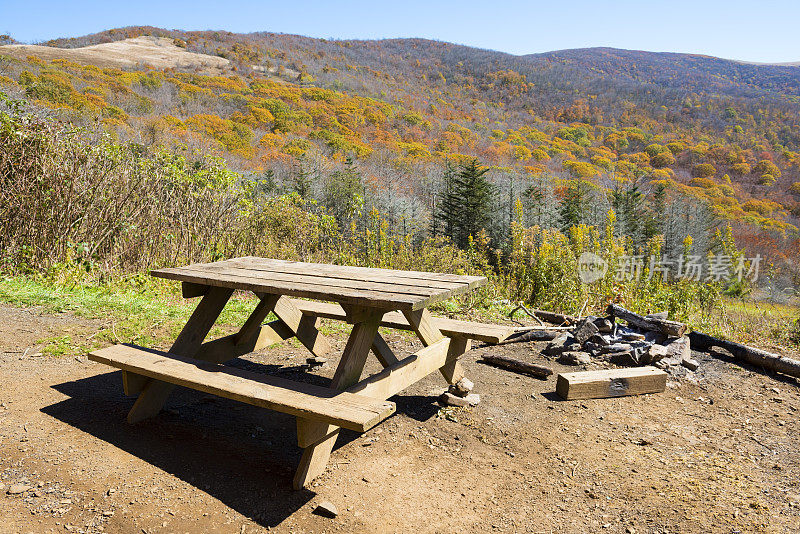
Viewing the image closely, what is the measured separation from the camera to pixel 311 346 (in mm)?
3693

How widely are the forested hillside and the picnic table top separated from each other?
4.37 metres

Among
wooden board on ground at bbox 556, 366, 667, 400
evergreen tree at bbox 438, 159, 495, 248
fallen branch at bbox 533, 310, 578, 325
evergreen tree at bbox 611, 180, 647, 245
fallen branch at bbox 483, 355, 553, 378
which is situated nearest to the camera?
wooden board on ground at bbox 556, 366, 667, 400

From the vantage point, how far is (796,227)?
29.2 m

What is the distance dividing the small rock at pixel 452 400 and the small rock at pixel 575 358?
1326 millimetres

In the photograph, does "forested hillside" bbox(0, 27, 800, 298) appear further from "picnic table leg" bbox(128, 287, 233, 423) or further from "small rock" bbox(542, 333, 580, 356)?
"picnic table leg" bbox(128, 287, 233, 423)

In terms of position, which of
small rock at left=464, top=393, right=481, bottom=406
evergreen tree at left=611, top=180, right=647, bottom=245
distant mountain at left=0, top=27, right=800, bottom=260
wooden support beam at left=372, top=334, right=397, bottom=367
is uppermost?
distant mountain at left=0, top=27, right=800, bottom=260

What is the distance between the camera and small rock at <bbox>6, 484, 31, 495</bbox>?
2033mm

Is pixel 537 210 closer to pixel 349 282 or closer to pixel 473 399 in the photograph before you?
pixel 473 399

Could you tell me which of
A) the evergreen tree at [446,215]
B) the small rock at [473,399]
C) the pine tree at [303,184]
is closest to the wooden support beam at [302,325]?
the small rock at [473,399]

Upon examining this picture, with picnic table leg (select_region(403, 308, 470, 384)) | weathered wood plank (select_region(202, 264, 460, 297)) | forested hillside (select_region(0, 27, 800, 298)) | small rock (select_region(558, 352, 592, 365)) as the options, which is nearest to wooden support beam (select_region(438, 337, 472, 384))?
picnic table leg (select_region(403, 308, 470, 384))

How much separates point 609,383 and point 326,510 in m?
2.23

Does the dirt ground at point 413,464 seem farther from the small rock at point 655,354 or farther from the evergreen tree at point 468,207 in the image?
the evergreen tree at point 468,207

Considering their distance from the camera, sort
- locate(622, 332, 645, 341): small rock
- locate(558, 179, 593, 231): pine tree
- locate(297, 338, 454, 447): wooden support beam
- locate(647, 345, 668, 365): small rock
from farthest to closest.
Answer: locate(558, 179, 593, 231): pine tree → locate(622, 332, 645, 341): small rock → locate(647, 345, 668, 365): small rock → locate(297, 338, 454, 447): wooden support beam

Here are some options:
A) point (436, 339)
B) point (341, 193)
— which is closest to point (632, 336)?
point (436, 339)
